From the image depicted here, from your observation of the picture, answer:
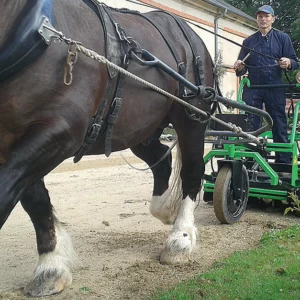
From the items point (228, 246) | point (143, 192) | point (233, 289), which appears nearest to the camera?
point (233, 289)

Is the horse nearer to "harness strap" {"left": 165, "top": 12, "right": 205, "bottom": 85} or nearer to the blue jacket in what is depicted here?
"harness strap" {"left": 165, "top": 12, "right": 205, "bottom": 85}

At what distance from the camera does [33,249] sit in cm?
440

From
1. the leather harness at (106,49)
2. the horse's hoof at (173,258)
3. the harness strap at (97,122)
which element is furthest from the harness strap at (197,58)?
the horse's hoof at (173,258)

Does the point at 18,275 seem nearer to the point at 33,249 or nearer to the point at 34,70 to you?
the point at 33,249

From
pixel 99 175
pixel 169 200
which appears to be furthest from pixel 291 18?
pixel 169 200

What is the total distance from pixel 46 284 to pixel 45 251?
23cm

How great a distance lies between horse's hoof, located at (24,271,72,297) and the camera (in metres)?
3.26

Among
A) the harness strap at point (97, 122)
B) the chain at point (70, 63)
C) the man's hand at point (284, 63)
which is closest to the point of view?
→ the chain at point (70, 63)

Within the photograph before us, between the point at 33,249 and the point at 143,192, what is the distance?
3.01 meters

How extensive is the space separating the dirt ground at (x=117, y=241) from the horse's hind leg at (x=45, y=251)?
0.09m

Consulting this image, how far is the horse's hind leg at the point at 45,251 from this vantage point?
3294 mm

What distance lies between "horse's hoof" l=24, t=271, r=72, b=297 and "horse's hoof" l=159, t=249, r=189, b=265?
0.89 meters

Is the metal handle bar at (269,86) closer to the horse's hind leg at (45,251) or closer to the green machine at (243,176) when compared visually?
the green machine at (243,176)

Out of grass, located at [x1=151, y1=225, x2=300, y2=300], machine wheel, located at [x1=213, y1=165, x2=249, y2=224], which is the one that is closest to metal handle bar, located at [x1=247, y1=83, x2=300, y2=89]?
machine wheel, located at [x1=213, y1=165, x2=249, y2=224]
